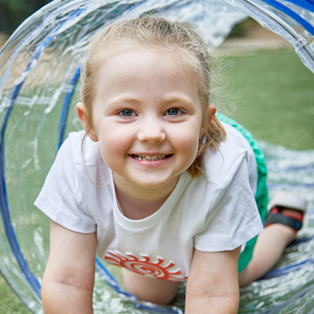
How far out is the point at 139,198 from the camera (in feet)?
4.70

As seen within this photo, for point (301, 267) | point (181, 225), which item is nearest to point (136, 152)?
point (181, 225)

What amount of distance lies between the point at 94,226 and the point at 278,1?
2.77ft

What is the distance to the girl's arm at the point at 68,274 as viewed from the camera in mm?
1411

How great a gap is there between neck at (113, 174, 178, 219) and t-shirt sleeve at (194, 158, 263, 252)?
15cm

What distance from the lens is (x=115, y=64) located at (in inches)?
47.3

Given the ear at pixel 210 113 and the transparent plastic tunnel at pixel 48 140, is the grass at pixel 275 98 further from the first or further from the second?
the ear at pixel 210 113

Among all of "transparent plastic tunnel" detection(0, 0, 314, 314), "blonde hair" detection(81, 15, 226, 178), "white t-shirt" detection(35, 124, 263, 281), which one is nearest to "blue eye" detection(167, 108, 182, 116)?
"blonde hair" detection(81, 15, 226, 178)

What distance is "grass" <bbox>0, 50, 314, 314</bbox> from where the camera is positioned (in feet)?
10.8

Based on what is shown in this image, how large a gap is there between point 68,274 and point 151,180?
0.45 metres

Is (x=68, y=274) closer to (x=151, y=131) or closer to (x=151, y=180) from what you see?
(x=151, y=180)

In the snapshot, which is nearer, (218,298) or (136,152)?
(136,152)

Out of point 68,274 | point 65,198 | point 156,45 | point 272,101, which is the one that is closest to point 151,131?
point 156,45

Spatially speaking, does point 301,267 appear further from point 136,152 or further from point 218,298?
point 136,152

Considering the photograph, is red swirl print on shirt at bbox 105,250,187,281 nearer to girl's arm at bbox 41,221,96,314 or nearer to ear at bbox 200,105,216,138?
girl's arm at bbox 41,221,96,314
